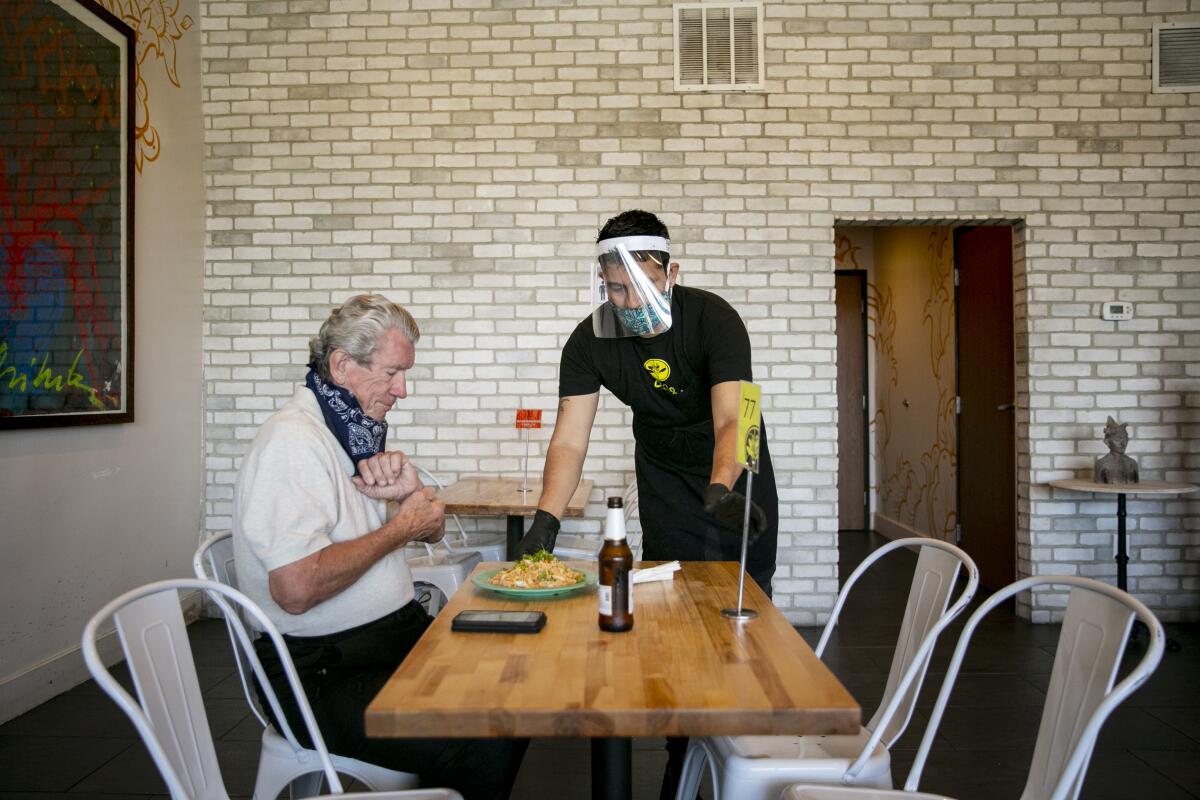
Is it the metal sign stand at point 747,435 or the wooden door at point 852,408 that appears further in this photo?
the wooden door at point 852,408

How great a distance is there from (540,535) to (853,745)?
87 cm

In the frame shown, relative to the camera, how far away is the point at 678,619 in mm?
1768

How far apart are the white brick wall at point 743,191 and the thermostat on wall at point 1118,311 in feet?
0.18

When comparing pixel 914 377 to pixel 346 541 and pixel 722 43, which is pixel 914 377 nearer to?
pixel 722 43

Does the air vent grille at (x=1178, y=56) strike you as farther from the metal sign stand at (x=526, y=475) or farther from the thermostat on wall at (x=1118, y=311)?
the metal sign stand at (x=526, y=475)

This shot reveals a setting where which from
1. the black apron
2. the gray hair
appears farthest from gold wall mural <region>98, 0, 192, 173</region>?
the black apron

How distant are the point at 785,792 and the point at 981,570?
4.63 meters

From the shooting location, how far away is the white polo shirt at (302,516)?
1.75 meters

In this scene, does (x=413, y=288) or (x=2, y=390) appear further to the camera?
(x=413, y=288)

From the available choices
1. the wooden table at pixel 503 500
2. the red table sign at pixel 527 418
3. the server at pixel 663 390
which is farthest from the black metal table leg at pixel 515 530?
the server at pixel 663 390

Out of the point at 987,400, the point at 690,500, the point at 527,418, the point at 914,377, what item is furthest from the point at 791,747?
the point at 914,377

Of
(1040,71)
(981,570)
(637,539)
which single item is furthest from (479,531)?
(1040,71)

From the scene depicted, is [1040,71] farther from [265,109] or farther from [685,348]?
[265,109]

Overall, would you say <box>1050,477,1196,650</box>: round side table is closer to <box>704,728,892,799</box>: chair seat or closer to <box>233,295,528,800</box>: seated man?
<box>704,728,892,799</box>: chair seat
